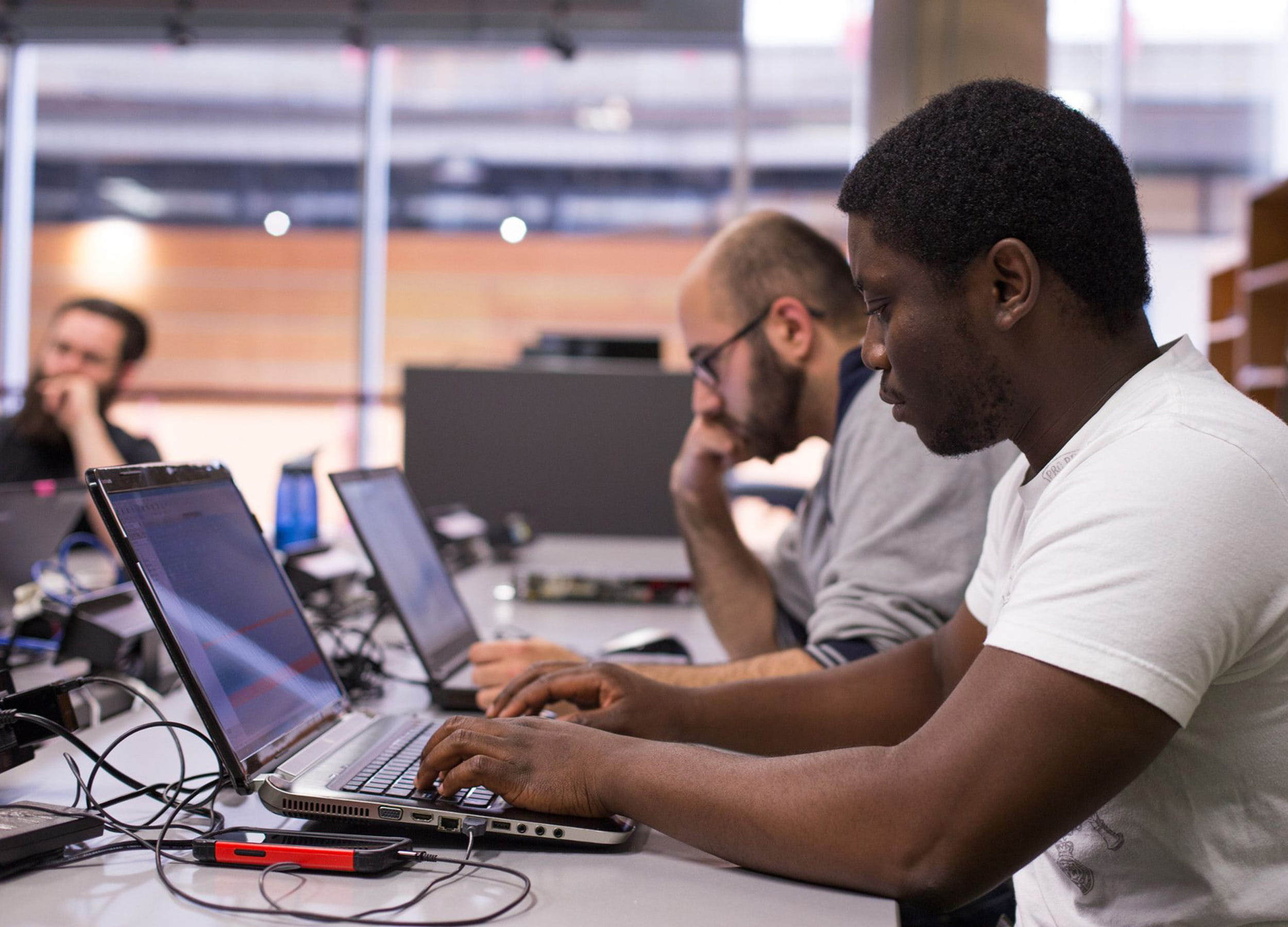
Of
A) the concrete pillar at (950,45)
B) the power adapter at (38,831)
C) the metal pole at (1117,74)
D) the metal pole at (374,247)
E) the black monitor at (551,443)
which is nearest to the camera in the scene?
the power adapter at (38,831)

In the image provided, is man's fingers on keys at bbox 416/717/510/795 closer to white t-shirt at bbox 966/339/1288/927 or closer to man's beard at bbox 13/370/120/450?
white t-shirt at bbox 966/339/1288/927

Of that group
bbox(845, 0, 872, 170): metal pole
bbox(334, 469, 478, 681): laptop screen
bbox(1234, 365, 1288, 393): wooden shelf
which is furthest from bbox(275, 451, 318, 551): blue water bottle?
bbox(1234, 365, 1288, 393): wooden shelf

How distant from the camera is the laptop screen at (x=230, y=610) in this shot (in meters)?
0.91

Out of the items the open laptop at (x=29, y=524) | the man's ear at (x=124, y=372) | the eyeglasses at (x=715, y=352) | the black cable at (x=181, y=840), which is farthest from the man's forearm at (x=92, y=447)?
the black cable at (x=181, y=840)

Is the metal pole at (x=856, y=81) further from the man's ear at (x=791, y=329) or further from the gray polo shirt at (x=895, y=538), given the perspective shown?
the gray polo shirt at (x=895, y=538)

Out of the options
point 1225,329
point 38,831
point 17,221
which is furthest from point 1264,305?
point 17,221

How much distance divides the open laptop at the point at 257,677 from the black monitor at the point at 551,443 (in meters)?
2.03

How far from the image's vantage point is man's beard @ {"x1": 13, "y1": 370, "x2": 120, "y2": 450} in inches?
109

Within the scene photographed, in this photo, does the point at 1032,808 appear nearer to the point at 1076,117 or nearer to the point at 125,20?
the point at 1076,117

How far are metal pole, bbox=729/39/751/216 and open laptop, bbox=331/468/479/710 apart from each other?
3.91 meters

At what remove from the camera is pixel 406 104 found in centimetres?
564

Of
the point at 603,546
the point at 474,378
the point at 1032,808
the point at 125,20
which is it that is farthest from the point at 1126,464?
the point at 125,20

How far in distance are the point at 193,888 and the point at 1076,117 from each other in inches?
33.8

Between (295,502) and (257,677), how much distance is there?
1.40 m
